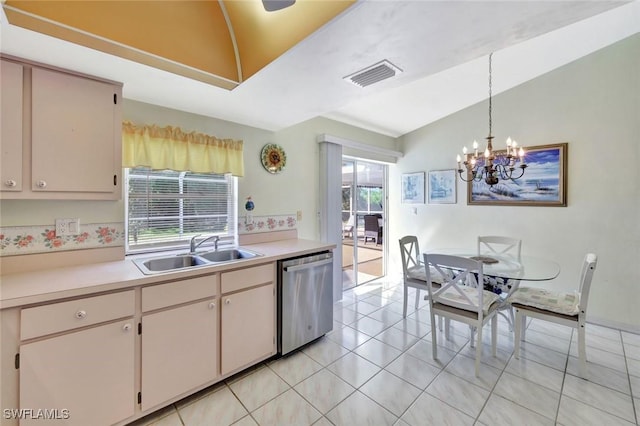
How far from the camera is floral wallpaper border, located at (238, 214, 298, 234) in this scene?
2736 mm

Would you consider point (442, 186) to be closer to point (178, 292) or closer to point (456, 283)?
point (456, 283)

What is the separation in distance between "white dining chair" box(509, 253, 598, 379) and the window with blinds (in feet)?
9.02

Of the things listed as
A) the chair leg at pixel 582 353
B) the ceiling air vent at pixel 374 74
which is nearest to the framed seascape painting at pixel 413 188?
the chair leg at pixel 582 353

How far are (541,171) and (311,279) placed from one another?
3.08 meters

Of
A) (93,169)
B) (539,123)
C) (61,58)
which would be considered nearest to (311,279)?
(93,169)

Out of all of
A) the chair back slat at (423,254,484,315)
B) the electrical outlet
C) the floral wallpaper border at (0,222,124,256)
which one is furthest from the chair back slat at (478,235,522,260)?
the electrical outlet

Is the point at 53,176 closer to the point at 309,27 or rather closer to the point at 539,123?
the point at 309,27

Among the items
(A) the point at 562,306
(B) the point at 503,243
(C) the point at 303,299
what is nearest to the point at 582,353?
(A) the point at 562,306

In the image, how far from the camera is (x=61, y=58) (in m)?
1.54

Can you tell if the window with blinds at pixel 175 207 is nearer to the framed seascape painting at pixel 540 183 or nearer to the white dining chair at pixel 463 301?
the white dining chair at pixel 463 301

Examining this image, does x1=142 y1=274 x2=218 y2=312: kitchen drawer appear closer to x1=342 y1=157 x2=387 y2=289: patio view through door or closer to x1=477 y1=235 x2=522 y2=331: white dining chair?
x1=477 y1=235 x2=522 y2=331: white dining chair

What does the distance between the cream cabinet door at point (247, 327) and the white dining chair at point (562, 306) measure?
2.11 meters

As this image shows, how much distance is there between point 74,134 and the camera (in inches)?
65.5

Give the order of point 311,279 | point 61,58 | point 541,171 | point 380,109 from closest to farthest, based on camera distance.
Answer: point 61,58
point 311,279
point 541,171
point 380,109
